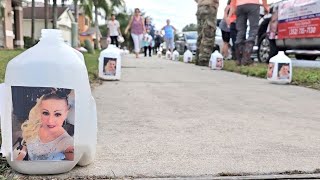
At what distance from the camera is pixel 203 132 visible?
4.08 meters

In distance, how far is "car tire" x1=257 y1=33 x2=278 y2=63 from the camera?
12.6m

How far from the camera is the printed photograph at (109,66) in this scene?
323 inches

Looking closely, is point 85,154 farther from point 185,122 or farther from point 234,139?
point 185,122

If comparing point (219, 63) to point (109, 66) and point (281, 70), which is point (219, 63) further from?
point (109, 66)

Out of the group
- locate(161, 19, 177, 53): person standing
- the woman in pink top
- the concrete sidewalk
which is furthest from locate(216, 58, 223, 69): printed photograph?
locate(161, 19, 177, 53): person standing

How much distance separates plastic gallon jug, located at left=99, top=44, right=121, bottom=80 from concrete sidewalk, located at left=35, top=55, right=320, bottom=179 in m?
1.10

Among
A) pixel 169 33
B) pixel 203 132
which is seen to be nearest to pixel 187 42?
pixel 169 33

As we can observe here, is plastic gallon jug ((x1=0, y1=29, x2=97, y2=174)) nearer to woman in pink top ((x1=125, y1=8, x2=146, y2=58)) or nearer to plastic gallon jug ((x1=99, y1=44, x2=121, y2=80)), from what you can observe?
plastic gallon jug ((x1=99, y1=44, x2=121, y2=80))

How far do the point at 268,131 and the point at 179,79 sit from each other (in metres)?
4.84

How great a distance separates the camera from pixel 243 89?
24.0 feet

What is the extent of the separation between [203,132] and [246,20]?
25.3 feet

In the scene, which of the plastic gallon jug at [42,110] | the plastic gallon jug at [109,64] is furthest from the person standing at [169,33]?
the plastic gallon jug at [42,110]

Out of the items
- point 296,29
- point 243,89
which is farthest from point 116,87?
point 296,29

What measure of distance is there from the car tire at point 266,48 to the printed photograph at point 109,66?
557 centimetres
